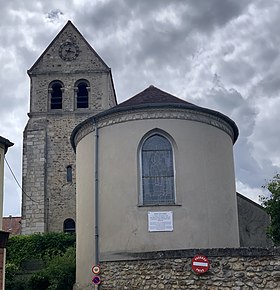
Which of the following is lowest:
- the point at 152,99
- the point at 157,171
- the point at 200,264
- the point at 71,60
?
the point at 200,264

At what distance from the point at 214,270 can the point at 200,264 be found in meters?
0.35

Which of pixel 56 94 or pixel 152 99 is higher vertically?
pixel 56 94

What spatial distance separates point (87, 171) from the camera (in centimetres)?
1933

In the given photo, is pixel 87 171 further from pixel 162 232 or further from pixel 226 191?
pixel 226 191

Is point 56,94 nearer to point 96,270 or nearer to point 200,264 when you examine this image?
point 96,270

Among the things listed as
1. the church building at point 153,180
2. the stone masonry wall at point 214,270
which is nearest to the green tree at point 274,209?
the church building at point 153,180

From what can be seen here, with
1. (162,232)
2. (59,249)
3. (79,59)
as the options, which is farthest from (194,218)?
(79,59)

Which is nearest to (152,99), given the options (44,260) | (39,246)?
(44,260)

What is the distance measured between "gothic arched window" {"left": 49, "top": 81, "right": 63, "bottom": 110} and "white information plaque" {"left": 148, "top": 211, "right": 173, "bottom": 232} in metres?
24.5

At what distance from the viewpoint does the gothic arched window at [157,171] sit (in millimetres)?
18109

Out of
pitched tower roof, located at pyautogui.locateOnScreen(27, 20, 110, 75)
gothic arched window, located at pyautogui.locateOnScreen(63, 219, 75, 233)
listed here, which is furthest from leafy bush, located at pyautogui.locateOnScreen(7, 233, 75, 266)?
pitched tower roof, located at pyautogui.locateOnScreen(27, 20, 110, 75)

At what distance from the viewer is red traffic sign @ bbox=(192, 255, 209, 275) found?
12918 millimetres

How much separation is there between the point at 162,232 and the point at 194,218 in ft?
3.74

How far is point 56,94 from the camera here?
1623 inches
